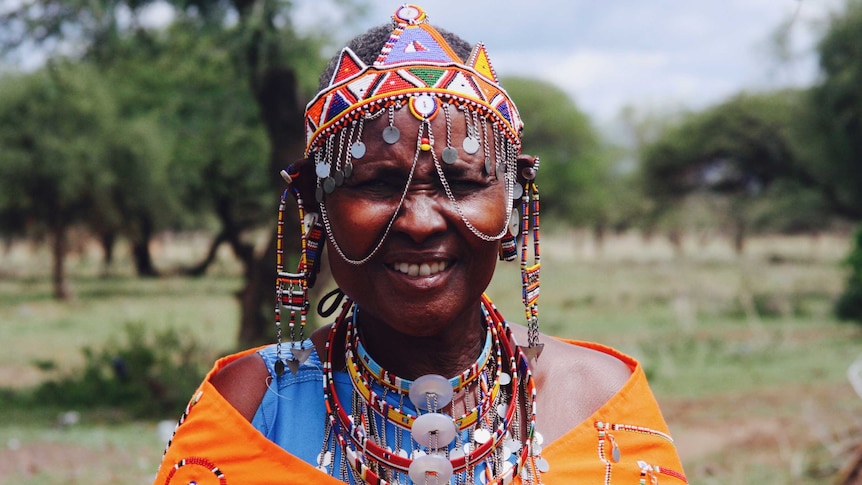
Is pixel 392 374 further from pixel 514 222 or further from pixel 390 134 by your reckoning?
pixel 390 134

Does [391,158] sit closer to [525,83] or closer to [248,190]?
[248,190]

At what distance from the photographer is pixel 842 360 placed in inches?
427

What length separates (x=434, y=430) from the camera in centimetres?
196

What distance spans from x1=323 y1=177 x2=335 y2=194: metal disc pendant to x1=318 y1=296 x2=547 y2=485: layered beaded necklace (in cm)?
37

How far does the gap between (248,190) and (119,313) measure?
13.8ft

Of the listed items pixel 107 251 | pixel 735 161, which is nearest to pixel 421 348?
pixel 107 251

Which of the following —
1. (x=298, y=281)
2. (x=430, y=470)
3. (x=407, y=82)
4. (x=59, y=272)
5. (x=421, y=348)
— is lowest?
(x=59, y=272)

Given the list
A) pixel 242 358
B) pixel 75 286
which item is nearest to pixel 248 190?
pixel 75 286

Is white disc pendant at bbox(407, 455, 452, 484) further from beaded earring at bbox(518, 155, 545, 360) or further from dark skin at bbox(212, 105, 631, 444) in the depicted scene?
beaded earring at bbox(518, 155, 545, 360)

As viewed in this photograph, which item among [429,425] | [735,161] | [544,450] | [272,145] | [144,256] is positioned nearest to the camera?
[429,425]

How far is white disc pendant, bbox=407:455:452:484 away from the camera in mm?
1934

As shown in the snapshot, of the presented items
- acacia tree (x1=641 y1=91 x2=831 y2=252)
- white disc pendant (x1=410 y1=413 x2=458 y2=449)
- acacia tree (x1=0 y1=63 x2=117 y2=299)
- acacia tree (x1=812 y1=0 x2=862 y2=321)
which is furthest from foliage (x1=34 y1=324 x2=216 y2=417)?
acacia tree (x1=641 y1=91 x2=831 y2=252)

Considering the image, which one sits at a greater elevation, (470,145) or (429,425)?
(470,145)

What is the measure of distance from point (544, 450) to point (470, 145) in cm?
72
